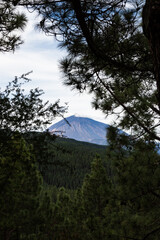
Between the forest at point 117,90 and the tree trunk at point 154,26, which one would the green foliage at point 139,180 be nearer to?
the forest at point 117,90

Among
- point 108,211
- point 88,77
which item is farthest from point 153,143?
point 108,211

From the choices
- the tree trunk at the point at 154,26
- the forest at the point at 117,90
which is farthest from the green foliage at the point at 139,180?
the tree trunk at the point at 154,26

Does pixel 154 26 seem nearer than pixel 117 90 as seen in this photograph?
Yes

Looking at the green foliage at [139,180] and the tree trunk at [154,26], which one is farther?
the green foliage at [139,180]

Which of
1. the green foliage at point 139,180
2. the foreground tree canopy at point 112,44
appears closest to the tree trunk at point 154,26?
the foreground tree canopy at point 112,44

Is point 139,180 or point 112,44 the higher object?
point 112,44

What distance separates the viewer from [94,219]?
13.8 m

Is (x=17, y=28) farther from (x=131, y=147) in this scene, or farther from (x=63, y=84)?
(x=131, y=147)

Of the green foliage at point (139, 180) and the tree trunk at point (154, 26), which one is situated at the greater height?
the tree trunk at point (154, 26)

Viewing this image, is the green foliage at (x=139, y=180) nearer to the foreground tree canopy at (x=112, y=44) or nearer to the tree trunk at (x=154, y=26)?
the foreground tree canopy at (x=112, y=44)

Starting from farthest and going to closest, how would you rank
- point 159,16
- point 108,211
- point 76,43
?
point 108,211 → point 76,43 → point 159,16

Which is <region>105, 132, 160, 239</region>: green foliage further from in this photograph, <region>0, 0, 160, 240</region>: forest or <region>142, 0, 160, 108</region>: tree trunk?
<region>142, 0, 160, 108</region>: tree trunk

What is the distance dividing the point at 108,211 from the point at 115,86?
1171cm

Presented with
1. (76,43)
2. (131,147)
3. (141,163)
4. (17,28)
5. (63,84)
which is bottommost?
(141,163)
